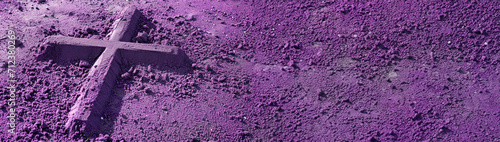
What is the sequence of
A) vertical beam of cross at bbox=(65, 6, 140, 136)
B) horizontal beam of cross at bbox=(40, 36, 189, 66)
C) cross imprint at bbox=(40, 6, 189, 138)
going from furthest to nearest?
horizontal beam of cross at bbox=(40, 36, 189, 66)
cross imprint at bbox=(40, 6, 189, 138)
vertical beam of cross at bbox=(65, 6, 140, 136)

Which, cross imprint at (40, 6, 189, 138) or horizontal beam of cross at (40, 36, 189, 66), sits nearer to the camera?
cross imprint at (40, 6, 189, 138)

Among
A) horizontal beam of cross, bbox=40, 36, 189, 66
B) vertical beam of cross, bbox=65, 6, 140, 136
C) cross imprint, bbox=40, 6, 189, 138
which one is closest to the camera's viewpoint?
vertical beam of cross, bbox=65, 6, 140, 136

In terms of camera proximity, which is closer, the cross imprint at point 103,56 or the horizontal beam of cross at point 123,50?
the cross imprint at point 103,56

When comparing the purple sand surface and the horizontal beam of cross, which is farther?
the horizontal beam of cross

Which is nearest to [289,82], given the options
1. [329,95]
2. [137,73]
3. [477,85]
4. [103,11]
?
[329,95]

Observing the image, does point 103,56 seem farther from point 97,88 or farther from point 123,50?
point 97,88
